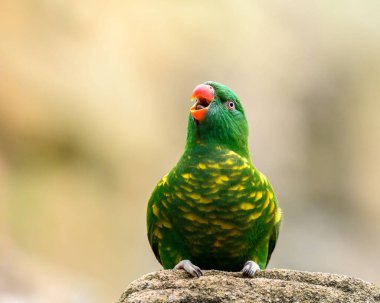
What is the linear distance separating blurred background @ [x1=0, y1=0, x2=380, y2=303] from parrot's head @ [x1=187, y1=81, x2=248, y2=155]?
329 cm

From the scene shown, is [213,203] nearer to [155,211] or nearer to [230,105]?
[155,211]

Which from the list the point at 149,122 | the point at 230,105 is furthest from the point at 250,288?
the point at 149,122

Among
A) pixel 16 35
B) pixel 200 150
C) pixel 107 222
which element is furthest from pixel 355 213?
pixel 200 150

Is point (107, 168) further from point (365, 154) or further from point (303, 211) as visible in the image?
point (365, 154)

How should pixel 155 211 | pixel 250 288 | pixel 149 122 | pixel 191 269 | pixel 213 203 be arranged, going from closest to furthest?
pixel 250 288 < pixel 191 269 < pixel 213 203 < pixel 155 211 < pixel 149 122

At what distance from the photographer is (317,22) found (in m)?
7.47

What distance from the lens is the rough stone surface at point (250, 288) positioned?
220cm

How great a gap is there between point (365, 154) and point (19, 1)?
13.6ft

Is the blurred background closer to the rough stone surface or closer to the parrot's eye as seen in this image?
the parrot's eye

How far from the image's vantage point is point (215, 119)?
2936mm

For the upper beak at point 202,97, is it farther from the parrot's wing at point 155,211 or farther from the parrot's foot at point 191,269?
the parrot's foot at point 191,269

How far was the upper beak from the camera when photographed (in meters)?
2.93

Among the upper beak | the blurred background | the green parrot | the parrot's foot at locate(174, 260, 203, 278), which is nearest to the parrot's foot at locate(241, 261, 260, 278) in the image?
the green parrot

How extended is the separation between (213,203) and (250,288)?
550mm
